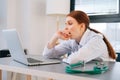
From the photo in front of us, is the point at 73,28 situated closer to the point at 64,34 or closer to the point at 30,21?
the point at 64,34

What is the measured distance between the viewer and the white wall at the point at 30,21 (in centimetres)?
316

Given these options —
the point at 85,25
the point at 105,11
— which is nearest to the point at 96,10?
the point at 105,11

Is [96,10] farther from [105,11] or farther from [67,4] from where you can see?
[67,4]

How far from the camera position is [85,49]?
1.37 m

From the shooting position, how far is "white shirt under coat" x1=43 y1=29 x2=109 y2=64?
135cm

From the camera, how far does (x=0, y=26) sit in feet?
10.6

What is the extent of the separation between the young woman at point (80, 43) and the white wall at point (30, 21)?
4.69 feet

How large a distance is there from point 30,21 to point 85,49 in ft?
6.26

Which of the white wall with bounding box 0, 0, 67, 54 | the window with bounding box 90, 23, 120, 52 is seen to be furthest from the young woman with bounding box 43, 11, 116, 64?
the white wall with bounding box 0, 0, 67, 54

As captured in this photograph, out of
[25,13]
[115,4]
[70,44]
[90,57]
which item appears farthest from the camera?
[25,13]

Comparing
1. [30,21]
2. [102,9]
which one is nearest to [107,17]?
[102,9]

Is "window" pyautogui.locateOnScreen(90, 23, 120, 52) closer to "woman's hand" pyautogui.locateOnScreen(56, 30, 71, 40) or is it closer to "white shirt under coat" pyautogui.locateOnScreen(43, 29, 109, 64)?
"white shirt under coat" pyautogui.locateOnScreen(43, 29, 109, 64)

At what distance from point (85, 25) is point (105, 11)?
1564 mm

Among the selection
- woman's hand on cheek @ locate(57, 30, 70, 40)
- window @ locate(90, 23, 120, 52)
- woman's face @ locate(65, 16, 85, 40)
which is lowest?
window @ locate(90, 23, 120, 52)
